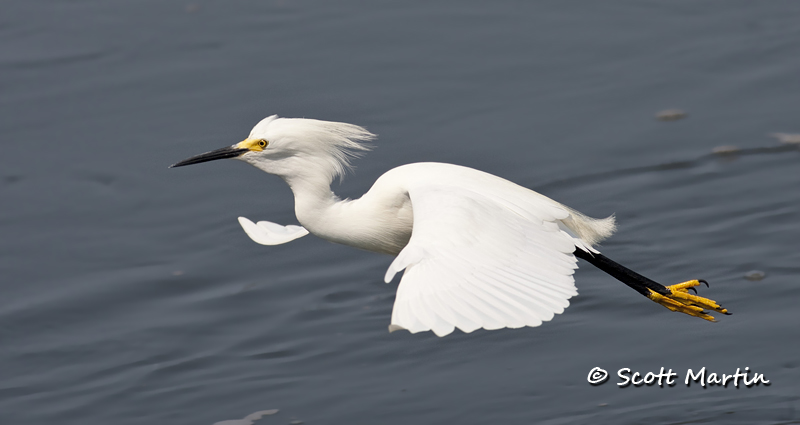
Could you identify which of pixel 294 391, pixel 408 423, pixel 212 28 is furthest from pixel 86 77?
pixel 408 423

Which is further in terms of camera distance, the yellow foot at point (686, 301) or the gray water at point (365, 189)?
the gray water at point (365, 189)

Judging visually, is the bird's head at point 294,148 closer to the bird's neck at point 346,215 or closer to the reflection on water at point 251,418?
the bird's neck at point 346,215

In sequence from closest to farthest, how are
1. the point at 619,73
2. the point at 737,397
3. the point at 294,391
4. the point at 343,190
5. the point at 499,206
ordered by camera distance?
the point at 499,206 < the point at 737,397 < the point at 294,391 < the point at 343,190 < the point at 619,73

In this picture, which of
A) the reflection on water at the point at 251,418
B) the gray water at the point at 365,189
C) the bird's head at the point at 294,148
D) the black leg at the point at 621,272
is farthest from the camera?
the gray water at the point at 365,189

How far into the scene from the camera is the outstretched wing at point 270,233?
20.0 feet

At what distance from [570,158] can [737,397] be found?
2.65 metres

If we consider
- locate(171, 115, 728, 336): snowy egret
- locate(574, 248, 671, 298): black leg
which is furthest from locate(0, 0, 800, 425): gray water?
locate(171, 115, 728, 336): snowy egret

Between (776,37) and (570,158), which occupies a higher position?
(776,37)

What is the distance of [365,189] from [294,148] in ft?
7.90

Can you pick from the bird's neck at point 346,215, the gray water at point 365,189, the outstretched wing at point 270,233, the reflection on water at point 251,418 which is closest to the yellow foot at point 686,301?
the gray water at point 365,189

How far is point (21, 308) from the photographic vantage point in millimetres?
7387

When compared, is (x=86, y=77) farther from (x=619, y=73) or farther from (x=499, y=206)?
(x=499, y=206)

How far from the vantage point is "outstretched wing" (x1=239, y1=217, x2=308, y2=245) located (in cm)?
611

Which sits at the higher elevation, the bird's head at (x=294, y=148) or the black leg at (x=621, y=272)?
the bird's head at (x=294, y=148)
